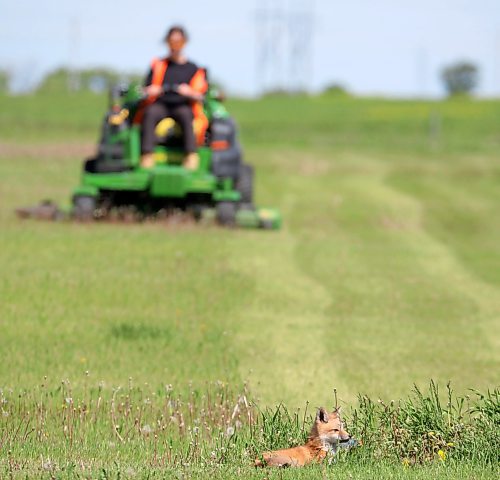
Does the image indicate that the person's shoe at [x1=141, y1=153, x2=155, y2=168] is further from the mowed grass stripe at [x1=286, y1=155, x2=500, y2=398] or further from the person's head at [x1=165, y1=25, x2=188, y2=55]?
the mowed grass stripe at [x1=286, y1=155, x2=500, y2=398]

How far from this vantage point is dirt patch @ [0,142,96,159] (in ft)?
97.0

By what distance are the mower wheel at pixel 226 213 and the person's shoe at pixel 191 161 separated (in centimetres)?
56

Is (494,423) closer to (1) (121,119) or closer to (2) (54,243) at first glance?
(2) (54,243)

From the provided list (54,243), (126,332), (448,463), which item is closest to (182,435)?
(448,463)

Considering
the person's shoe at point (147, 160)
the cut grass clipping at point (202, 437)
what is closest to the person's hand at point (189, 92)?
the person's shoe at point (147, 160)

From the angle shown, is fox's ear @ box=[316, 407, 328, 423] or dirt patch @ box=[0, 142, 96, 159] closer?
fox's ear @ box=[316, 407, 328, 423]

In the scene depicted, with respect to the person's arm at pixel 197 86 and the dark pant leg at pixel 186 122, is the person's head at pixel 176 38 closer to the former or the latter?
the person's arm at pixel 197 86

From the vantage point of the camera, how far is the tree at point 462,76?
6004 inches

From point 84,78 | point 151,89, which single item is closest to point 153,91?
point 151,89

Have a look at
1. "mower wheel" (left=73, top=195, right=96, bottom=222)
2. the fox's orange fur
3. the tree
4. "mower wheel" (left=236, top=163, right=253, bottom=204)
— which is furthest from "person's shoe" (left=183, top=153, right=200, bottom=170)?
the tree

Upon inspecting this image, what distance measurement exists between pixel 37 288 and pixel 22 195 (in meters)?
9.08

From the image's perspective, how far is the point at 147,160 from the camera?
1565cm

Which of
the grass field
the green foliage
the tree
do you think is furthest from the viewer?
the tree

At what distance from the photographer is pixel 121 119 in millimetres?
16234
